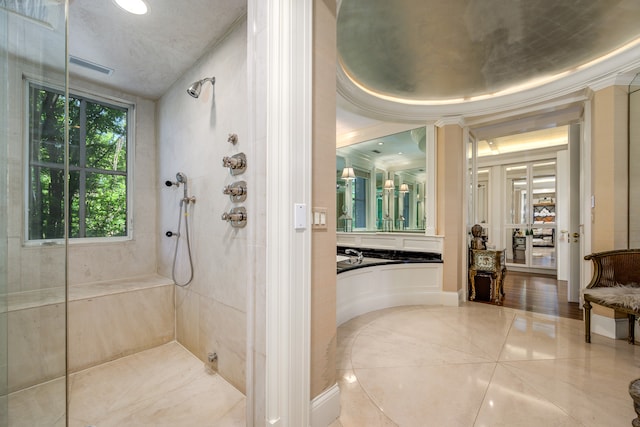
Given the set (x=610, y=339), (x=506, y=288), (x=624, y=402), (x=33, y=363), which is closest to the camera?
(x=33, y=363)

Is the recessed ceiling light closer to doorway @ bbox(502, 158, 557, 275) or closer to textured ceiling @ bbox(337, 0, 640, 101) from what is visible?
textured ceiling @ bbox(337, 0, 640, 101)

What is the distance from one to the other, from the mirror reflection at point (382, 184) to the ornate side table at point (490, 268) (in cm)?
89

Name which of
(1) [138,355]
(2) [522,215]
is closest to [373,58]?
(1) [138,355]

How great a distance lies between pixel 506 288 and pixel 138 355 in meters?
5.35

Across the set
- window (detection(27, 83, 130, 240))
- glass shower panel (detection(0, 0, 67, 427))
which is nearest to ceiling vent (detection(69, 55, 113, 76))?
window (detection(27, 83, 130, 240))

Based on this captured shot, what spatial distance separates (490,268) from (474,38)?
2942 millimetres

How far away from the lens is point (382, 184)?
4988 mm

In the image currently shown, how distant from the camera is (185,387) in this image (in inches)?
73.2

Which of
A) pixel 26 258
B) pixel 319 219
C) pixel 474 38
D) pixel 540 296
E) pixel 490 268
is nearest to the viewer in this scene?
pixel 26 258

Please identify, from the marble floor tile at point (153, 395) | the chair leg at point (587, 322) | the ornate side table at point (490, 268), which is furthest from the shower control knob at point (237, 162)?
the ornate side table at point (490, 268)

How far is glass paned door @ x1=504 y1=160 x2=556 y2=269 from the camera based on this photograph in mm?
5832

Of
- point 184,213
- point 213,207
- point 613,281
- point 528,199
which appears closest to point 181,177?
point 184,213

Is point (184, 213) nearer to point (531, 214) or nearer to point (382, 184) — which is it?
point (382, 184)

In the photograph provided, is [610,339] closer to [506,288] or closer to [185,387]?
[506,288]
